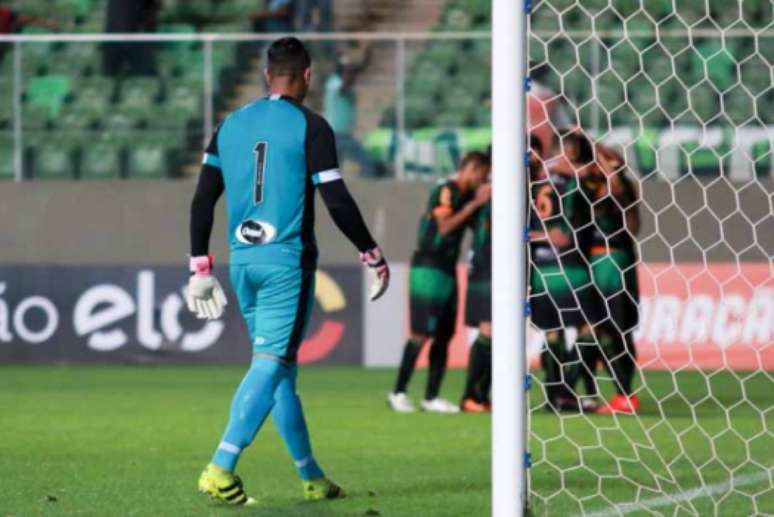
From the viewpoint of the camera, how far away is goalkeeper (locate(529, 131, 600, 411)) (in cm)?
1171

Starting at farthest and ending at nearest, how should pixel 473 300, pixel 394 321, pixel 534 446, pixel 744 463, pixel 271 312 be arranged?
pixel 394 321 → pixel 473 300 → pixel 534 446 → pixel 744 463 → pixel 271 312

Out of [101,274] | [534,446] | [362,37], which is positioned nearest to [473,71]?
[362,37]

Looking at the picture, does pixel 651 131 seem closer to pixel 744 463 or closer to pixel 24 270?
pixel 24 270

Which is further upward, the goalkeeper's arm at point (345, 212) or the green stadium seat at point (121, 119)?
the green stadium seat at point (121, 119)

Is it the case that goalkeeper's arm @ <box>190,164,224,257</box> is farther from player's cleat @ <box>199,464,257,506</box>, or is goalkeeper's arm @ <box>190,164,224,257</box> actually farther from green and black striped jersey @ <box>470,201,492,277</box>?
green and black striped jersey @ <box>470,201,492,277</box>

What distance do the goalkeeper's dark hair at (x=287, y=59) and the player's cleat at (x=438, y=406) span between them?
497 cm

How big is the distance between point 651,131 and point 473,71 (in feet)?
5.51

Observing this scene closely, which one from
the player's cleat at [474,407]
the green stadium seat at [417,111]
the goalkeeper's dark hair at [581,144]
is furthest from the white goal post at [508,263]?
the green stadium seat at [417,111]

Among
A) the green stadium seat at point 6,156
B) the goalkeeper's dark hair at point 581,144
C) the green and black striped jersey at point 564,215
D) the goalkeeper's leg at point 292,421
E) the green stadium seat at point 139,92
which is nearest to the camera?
the goalkeeper's leg at point 292,421

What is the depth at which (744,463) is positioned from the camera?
30.0ft

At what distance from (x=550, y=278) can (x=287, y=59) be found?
494cm

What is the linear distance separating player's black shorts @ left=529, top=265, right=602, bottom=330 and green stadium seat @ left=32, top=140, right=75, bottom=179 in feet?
19.4

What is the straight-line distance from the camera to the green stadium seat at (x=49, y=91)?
16.8 metres

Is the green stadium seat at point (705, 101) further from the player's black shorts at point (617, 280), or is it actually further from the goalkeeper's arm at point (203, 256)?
the goalkeeper's arm at point (203, 256)
